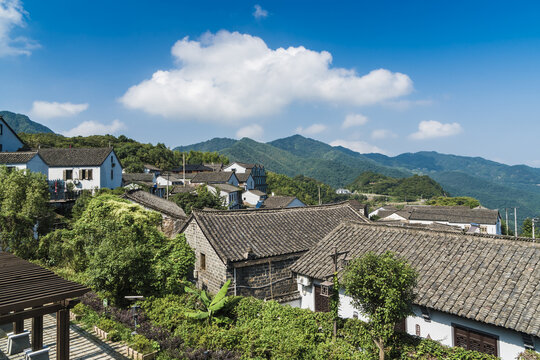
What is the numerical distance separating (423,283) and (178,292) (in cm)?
1016

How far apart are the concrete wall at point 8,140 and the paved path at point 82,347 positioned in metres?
33.1

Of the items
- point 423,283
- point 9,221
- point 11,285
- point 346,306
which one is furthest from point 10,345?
point 9,221

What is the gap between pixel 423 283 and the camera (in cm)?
1173

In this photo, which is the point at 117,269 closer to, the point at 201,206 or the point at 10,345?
the point at 10,345

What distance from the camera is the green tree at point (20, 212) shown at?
19.2 meters

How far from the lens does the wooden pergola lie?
277 inches

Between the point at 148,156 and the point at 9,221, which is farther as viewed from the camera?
the point at 148,156

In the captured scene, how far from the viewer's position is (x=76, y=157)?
120 feet

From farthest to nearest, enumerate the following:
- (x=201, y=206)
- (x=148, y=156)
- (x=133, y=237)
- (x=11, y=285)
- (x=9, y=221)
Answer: (x=148, y=156) → (x=201, y=206) → (x=9, y=221) → (x=133, y=237) → (x=11, y=285)

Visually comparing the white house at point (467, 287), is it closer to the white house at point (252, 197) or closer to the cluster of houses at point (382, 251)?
the cluster of houses at point (382, 251)

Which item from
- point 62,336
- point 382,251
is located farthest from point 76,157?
point 382,251

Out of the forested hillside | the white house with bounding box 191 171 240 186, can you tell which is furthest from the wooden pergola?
the forested hillside

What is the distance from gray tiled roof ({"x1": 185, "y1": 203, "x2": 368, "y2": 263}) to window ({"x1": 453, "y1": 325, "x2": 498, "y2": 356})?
8.62 meters

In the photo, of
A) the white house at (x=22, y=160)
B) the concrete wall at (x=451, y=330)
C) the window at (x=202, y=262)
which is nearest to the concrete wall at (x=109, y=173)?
the white house at (x=22, y=160)
